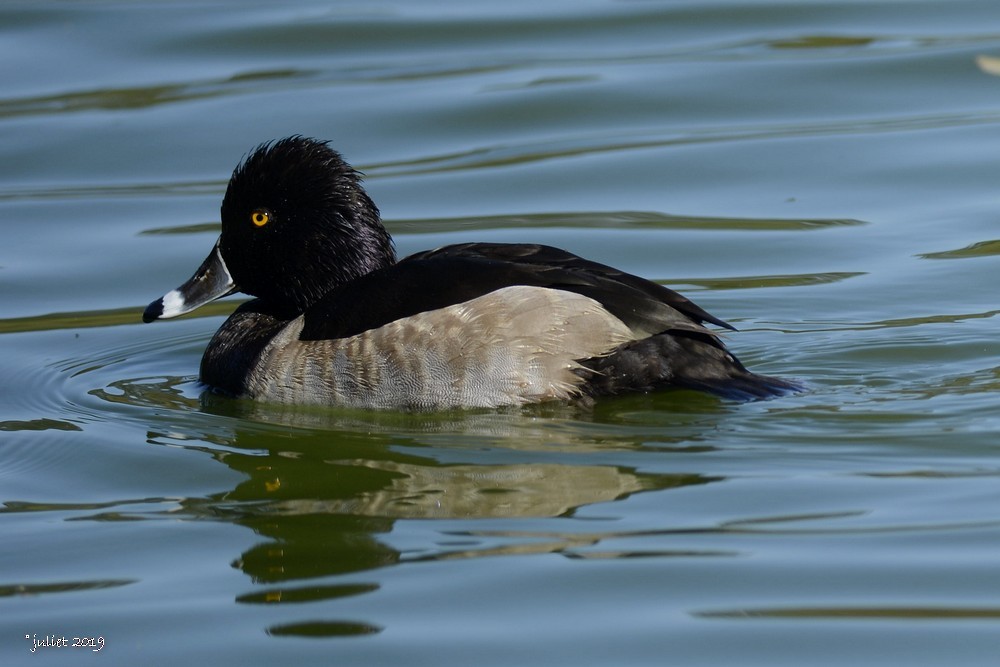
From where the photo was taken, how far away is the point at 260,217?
720 centimetres

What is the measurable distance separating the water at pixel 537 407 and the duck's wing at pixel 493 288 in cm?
35

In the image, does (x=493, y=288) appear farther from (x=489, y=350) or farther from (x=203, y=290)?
(x=203, y=290)

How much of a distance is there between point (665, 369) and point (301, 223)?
1.76 meters

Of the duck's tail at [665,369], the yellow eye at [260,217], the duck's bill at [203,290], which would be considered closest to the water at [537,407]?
the duck's tail at [665,369]

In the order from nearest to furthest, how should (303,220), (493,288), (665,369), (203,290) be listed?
1. (665,369)
2. (493,288)
3. (303,220)
4. (203,290)

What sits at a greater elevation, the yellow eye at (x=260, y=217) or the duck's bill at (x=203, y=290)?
the yellow eye at (x=260, y=217)

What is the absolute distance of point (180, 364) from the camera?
7867 millimetres

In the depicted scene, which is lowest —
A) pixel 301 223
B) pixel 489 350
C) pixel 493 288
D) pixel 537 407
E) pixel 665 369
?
pixel 537 407

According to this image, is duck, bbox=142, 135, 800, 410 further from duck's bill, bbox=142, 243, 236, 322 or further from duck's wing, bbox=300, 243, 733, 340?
duck's bill, bbox=142, 243, 236, 322

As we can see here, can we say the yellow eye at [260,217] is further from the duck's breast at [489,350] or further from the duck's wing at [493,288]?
the duck's breast at [489,350]

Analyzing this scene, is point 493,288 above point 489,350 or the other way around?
above

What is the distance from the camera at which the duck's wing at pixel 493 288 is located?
6.49 meters

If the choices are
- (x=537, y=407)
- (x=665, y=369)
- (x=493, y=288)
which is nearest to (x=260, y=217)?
(x=493, y=288)

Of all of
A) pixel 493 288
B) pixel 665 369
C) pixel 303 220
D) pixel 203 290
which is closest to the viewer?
pixel 665 369
